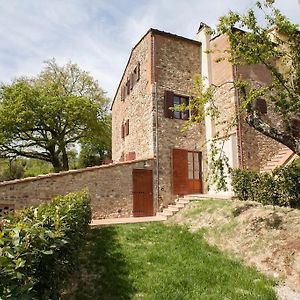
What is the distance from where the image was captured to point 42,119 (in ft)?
71.4

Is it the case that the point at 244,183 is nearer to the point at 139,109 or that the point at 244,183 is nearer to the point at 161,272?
the point at 161,272

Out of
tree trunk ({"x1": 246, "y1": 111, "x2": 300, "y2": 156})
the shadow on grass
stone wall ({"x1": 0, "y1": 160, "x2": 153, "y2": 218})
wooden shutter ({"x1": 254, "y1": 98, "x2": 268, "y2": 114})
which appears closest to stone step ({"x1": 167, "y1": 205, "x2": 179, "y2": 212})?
stone wall ({"x1": 0, "y1": 160, "x2": 153, "y2": 218})

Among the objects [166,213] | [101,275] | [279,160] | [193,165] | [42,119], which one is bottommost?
[101,275]

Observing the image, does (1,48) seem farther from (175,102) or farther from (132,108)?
(175,102)

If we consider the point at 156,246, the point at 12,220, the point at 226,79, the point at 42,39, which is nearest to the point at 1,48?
the point at 42,39

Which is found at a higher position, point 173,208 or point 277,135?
point 277,135

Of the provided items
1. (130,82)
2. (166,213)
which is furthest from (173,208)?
(130,82)

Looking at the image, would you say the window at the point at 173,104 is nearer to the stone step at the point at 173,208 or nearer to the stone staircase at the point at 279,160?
the stone step at the point at 173,208

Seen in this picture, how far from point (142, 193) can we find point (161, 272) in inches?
289

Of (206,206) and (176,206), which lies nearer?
(206,206)

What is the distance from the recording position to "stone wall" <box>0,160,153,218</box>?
11.1 metres

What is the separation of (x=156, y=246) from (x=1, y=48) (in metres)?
13.6

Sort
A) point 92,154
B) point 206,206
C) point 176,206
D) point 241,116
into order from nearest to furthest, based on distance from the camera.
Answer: point 206,206 < point 176,206 < point 241,116 < point 92,154

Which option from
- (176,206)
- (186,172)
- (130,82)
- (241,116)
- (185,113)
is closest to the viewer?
(176,206)
